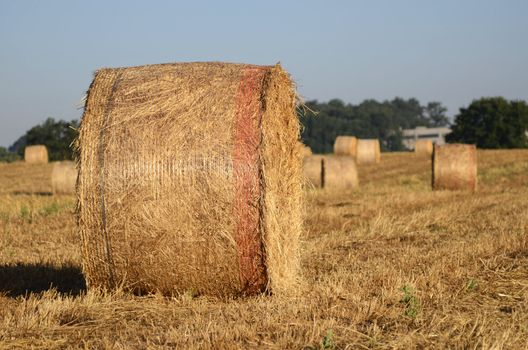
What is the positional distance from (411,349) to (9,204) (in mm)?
11920

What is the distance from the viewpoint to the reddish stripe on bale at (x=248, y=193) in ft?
20.7

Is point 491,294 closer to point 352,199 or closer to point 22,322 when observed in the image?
point 22,322

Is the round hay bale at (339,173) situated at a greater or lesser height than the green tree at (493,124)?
lesser

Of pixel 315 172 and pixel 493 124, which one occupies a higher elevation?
pixel 493 124

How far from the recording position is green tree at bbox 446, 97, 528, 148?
2303 inches

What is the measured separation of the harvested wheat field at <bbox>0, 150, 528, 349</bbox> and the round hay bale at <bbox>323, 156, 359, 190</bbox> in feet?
28.7

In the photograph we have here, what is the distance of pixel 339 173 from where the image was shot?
20.2m

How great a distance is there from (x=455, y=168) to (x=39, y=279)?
12686 millimetres

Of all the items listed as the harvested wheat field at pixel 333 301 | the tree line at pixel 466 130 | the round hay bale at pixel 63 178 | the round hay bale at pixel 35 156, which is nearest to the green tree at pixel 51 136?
the tree line at pixel 466 130

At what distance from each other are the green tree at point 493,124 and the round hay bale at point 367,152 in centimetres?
2618

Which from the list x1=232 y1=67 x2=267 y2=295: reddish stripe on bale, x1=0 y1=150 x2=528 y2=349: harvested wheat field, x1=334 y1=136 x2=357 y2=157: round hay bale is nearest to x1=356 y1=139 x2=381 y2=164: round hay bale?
x1=334 y1=136 x2=357 y2=157: round hay bale

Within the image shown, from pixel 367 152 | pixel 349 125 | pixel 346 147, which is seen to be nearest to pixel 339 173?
pixel 367 152

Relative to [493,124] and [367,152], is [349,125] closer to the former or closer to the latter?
[493,124]

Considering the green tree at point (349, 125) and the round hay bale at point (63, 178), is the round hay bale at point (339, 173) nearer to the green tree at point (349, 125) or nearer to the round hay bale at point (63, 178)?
the round hay bale at point (63, 178)
